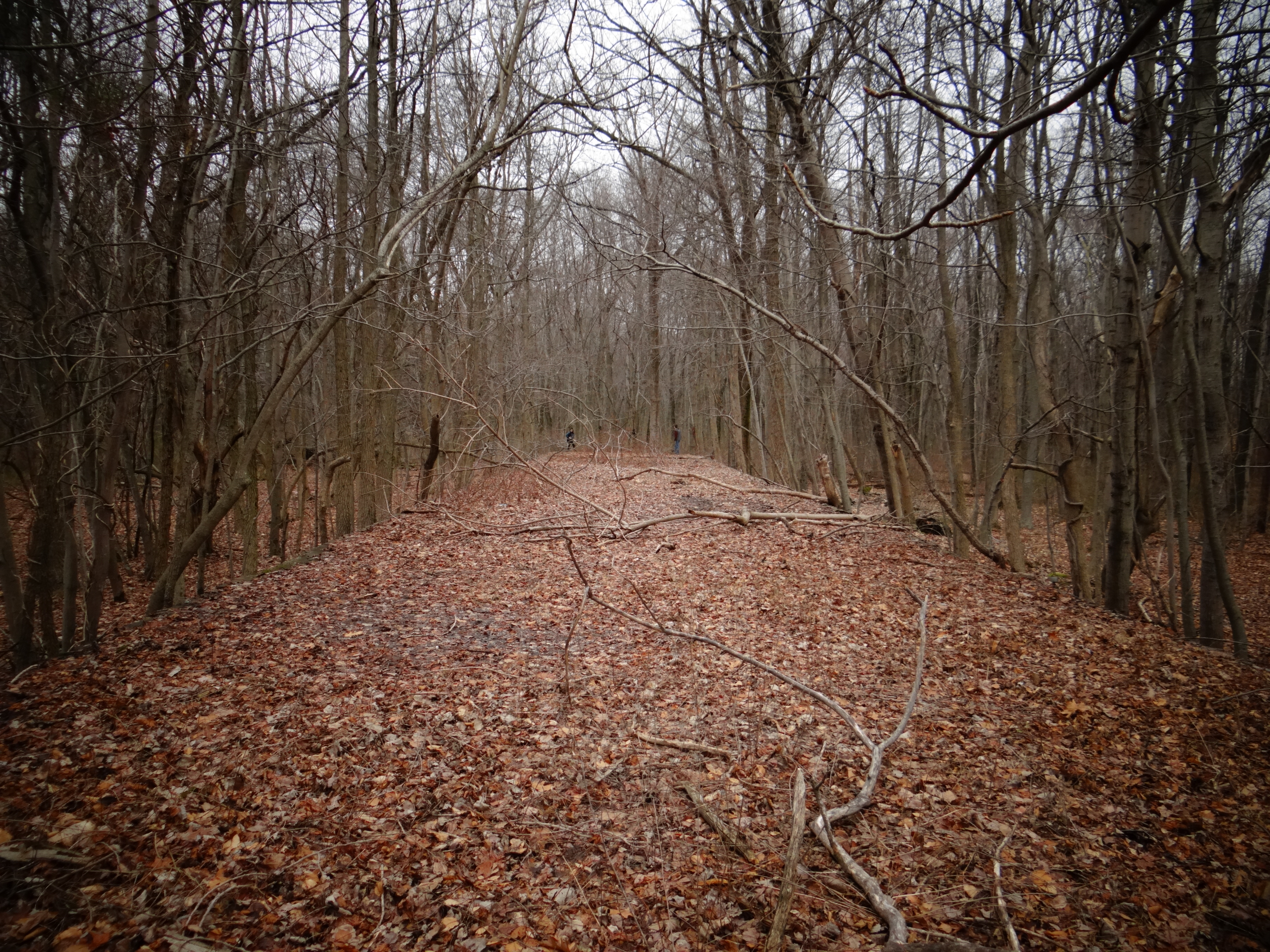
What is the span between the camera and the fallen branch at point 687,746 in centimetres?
372

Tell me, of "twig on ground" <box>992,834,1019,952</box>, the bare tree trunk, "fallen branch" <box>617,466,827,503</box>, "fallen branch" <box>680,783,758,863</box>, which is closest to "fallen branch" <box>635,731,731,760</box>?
"fallen branch" <box>680,783,758,863</box>

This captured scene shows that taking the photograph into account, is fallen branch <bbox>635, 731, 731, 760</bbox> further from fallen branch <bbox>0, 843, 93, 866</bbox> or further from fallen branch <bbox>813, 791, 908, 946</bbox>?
fallen branch <bbox>0, 843, 93, 866</bbox>

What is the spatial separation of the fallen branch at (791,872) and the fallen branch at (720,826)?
17 centimetres

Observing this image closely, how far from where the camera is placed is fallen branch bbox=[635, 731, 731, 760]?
3.72 metres

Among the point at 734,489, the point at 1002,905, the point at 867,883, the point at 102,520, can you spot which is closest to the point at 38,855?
the point at 867,883

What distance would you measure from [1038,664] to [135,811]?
5597 mm

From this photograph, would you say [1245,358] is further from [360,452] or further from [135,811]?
[135,811]

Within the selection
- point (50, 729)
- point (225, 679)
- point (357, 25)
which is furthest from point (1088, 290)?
point (50, 729)

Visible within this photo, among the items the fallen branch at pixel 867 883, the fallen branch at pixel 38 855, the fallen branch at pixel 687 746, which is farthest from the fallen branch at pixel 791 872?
the fallen branch at pixel 38 855

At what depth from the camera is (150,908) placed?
239 centimetres

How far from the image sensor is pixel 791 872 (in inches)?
→ 102

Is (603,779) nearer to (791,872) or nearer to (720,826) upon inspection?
(720,826)

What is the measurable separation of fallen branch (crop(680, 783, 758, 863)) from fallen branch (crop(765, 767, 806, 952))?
0.57ft

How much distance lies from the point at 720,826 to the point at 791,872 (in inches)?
21.7
